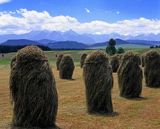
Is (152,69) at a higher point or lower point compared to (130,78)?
higher

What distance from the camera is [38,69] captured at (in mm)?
17062

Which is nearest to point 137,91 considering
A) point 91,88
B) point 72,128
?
point 91,88

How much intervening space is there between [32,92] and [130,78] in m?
13.1

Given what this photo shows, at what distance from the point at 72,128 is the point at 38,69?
2956 mm

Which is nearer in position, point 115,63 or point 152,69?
point 152,69

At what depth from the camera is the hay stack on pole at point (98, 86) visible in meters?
21.9

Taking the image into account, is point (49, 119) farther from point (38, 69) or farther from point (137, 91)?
point (137, 91)

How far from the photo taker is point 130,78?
28.8 metres

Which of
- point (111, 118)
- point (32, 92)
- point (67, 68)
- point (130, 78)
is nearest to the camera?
point (32, 92)

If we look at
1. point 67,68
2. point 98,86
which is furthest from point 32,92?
point 67,68

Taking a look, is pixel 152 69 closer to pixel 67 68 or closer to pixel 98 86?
pixel 67 68

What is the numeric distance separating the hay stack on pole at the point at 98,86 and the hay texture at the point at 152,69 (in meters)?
14.6

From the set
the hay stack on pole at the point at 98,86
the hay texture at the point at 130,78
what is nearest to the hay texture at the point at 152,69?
the hay texture at the point at 130,78

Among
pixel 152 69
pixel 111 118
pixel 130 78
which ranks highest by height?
pixel 152 69
